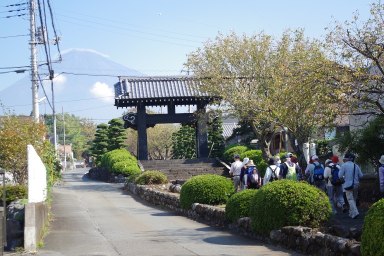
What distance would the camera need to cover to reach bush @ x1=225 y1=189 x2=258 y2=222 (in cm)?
1425

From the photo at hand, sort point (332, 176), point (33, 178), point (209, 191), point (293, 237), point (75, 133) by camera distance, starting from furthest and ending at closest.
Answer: point (75, 133) < point (209, 191) < point (332, 176) < point (33, 178) < point (293, 237)

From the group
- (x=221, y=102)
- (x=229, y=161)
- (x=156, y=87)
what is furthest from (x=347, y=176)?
(x=156, y=87)

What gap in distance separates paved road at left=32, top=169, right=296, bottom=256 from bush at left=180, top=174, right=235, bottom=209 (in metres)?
0.82

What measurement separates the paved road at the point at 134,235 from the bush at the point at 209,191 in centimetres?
82

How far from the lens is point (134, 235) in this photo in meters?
14.6

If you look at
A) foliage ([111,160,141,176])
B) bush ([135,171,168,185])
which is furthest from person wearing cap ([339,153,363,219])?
foliage ([111,160,141,176])

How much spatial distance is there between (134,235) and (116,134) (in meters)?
37.2

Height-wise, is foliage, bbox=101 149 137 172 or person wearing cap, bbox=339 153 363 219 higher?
foliage, bbox=101 149 137 172

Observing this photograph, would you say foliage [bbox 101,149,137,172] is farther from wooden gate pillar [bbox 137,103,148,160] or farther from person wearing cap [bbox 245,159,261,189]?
person wearing cap [bbox 245,159,261,189]

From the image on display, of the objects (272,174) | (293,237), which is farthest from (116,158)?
(293,237)

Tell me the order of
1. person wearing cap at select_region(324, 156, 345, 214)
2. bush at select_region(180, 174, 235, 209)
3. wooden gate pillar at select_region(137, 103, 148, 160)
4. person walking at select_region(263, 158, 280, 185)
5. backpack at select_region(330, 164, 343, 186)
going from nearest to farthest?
1. backpack at select_region(330, 164, 343, 186)
2. person wearing cap at select_region(324, 156, 345, 214)
3. person walking at select_region(263, 158, 280, 185)
4. bush at select_region(180, 174, 235, 209)
5. wooden gate pillar at select_region(137, 103, 148, 160)

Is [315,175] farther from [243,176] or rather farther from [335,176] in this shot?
[243,176]

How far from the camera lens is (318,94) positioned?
634 inches

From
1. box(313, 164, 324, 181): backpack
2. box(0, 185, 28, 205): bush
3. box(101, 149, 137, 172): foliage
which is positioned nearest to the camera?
box(313, 164, 324, 181): backpack
